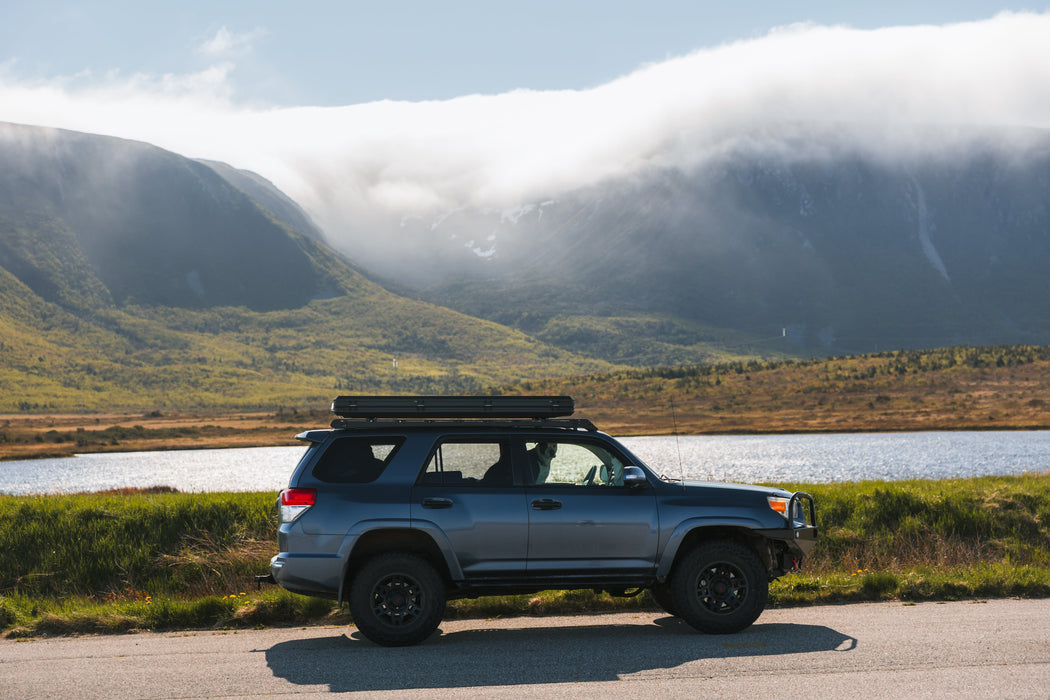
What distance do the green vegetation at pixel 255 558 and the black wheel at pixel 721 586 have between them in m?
2.03

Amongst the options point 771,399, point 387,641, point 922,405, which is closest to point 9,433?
point 771,399

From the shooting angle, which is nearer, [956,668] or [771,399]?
[956,668]

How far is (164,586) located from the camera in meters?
14.5

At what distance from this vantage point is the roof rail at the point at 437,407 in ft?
32.8

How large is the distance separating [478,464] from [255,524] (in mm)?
7320

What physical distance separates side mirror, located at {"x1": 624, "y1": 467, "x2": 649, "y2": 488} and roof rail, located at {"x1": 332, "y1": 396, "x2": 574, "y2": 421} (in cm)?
83

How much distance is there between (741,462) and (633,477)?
174 feet

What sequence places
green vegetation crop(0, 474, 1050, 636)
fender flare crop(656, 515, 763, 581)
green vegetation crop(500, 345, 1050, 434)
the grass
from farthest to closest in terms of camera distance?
the grass < green vegetation crop(500, 345, 1050, 434) < green vegetation crop(0, 474, 1050, 636) < fender flare crop(656, 515, 763, 581)

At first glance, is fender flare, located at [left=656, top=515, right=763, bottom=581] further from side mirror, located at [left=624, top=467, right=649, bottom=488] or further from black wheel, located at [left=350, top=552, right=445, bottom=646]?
black wheel, located at [left=350, top=552, right=445, bottom=646]

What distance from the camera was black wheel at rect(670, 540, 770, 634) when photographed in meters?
10.1

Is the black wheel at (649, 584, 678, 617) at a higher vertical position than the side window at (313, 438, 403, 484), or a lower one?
lower

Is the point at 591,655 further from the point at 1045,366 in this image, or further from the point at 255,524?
the point at 1045,366

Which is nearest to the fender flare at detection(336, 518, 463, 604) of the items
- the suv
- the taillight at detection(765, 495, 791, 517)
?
the suv

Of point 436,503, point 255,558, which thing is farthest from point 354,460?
point 255,558
